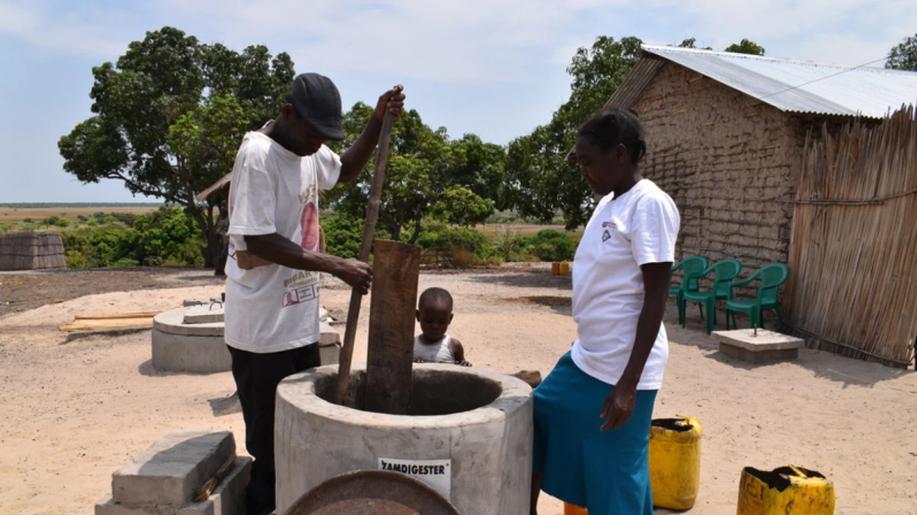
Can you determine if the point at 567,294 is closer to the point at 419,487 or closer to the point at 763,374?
the point at 763,374

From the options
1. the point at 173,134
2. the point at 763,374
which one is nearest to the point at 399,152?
the point at 173,134

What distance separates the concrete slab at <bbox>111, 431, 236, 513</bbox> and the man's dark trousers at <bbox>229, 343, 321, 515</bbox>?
0.74 feet

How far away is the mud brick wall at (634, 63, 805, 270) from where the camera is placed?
28.1 ft

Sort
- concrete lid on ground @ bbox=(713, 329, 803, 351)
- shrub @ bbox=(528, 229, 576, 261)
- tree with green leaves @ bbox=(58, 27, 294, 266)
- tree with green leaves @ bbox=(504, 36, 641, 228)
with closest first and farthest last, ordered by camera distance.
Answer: concrete lid on ground @ bbox=(713, 329, 803, 351) < tree with green leaves @ bbox=(504, 36, 641, 228) < tree with green leaves @ bbox=(58, 27, 294, 266) < shrub @ bbox=(528, 229, 576, 261)

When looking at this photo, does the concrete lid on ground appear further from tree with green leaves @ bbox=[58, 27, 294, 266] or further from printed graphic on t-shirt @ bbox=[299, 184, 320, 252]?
tree with green leaves @ bbox=[58, 27, 294, 266]

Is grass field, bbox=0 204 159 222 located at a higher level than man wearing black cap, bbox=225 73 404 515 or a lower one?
lower

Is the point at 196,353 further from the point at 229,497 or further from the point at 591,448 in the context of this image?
the point at 591,448

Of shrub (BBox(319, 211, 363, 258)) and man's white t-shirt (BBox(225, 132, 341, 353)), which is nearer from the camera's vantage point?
man's white t-shirt (BBox(225, 132, 341, 353))

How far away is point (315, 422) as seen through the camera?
6.78 ft

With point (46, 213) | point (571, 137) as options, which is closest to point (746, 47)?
point (571, 137)

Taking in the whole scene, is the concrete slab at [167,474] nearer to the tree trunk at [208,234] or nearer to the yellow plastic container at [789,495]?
the yellow plastic container at [789,495]

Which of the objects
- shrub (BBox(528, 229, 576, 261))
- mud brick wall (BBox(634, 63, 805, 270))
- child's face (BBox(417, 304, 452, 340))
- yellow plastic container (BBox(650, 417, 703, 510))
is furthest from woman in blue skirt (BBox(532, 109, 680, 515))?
shrub (BBox(528, 229, 576, 261))

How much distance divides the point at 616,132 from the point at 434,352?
5.73ft

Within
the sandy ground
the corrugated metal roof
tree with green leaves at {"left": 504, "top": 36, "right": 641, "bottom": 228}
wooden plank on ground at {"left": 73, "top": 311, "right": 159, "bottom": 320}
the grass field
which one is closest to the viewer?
the sandy ground
